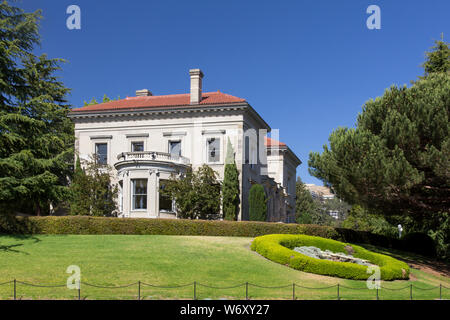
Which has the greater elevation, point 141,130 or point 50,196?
point 141,130

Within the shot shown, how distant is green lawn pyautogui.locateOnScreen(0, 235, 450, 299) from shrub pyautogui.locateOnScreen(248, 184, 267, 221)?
33.5ft

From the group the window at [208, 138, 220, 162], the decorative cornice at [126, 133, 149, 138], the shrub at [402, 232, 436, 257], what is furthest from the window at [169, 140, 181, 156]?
the shrub at [402, 232, 436, 257]

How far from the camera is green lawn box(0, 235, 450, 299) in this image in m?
15.0

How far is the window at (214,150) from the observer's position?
37425 mm

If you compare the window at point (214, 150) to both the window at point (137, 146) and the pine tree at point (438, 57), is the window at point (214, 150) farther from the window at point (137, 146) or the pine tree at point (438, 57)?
the pine tree at point (438, 57)

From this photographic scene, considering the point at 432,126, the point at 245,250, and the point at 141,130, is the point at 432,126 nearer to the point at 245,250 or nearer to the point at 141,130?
the point at 245,250

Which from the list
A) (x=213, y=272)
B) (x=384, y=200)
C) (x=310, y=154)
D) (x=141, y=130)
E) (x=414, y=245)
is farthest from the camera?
(x=141, y=130)

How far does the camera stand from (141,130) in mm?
39281

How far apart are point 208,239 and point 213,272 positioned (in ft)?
26.3

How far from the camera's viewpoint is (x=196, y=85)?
38.3 metres

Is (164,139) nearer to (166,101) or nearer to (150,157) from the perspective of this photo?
(166,101)

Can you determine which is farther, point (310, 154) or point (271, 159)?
point (271, 159)

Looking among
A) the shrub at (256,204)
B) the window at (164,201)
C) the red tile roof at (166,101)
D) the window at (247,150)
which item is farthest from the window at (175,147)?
the shrub at (256,204)
